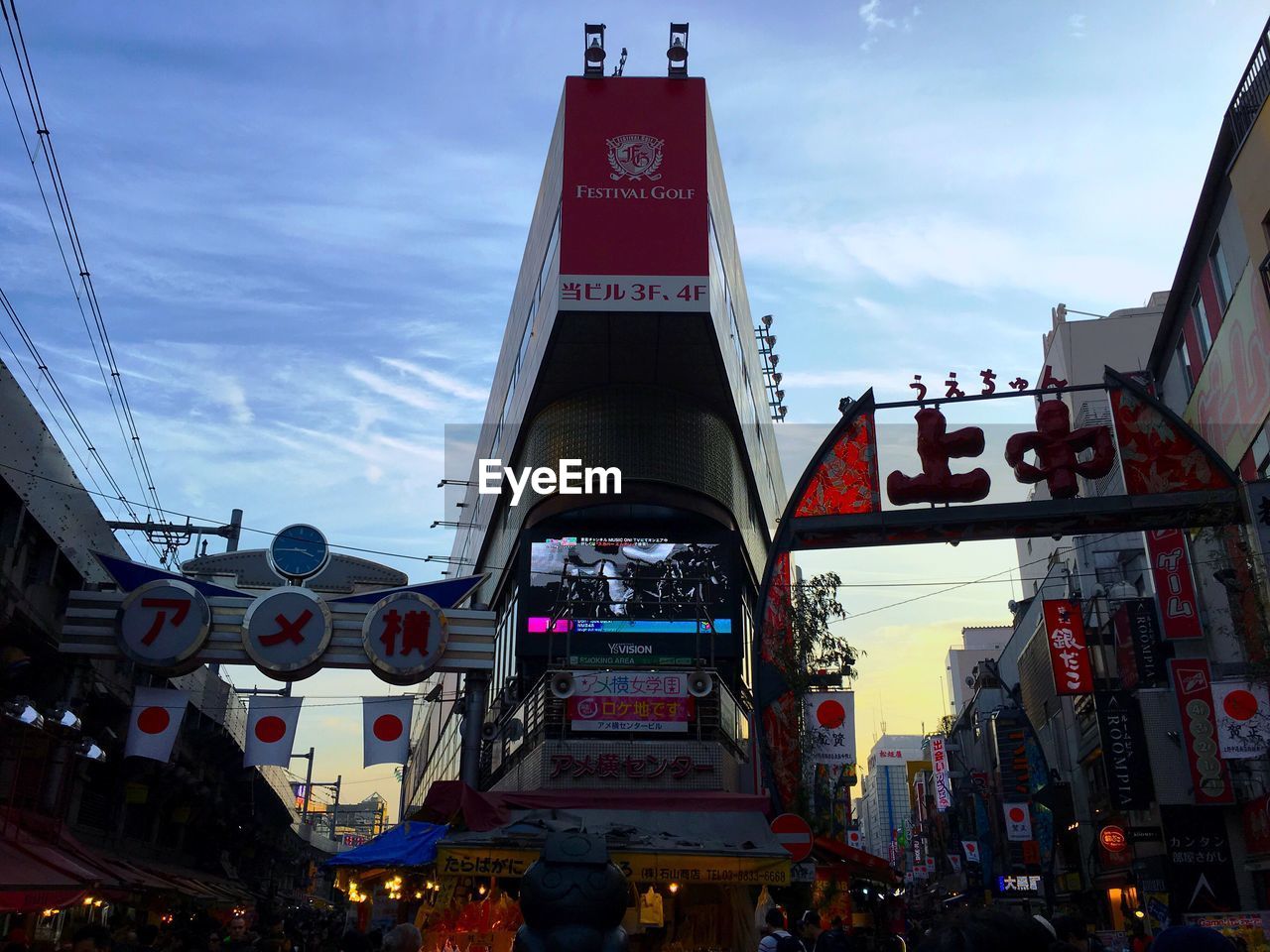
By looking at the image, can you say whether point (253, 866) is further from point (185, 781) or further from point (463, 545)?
point (185, 781)

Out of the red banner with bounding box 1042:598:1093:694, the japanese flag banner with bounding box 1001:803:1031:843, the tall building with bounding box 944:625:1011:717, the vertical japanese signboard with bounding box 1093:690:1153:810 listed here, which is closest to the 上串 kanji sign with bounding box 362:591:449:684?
the vertical japanese signboard with bounding box 1093:690:1153:810

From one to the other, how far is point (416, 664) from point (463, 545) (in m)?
36.2

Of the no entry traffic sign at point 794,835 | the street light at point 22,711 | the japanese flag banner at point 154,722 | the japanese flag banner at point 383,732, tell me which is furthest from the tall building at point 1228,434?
the street light at point 22,711

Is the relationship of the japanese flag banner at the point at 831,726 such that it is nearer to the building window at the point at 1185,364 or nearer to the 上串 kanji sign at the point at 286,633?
the 上串 kanji sign at the point at 286,633

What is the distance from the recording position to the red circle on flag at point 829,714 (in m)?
19.0

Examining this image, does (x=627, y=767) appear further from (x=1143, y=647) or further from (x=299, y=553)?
(x=1143, y=647)

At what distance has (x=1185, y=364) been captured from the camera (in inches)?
906

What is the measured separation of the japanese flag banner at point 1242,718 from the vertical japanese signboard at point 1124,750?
363 inches

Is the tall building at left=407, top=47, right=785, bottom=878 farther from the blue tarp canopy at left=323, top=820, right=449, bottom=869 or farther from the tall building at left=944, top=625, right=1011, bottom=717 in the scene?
the tall building at left=944, top=625, right=1011, bottom=717

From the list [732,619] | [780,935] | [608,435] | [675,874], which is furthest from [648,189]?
[780,935]

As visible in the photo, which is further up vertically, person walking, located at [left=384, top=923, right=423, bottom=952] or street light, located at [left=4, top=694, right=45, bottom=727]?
street light, located at [left=4, top=694, right=45, bottom=727]

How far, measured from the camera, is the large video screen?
84.6 feet

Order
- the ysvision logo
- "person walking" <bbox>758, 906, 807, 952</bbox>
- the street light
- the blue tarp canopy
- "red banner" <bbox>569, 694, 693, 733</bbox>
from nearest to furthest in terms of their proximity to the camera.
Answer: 1. "person walking" <bbox>758, 906, 807, 952</bbox>
2. the blue tarp canopy
3. the street light
4. "red banner" <bbox>569, 694, 693, 733</bbox>
5. the ysvision logo

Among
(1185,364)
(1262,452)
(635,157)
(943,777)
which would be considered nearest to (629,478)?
(635,157)
